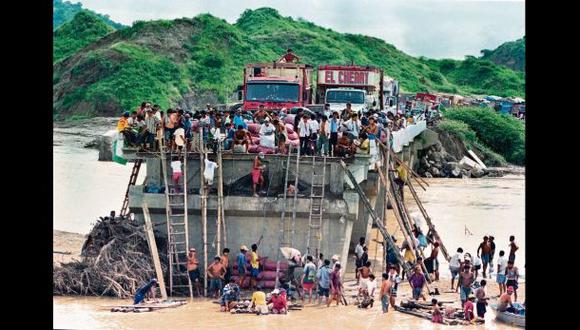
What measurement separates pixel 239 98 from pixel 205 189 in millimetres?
12986

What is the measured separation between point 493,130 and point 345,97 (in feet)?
82.0

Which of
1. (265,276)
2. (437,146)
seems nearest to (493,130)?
(437,146)


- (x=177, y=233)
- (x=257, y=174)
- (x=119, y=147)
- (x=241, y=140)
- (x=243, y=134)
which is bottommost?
(x=177, y=233)

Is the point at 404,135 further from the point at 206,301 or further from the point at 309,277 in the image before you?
the point at 206,301

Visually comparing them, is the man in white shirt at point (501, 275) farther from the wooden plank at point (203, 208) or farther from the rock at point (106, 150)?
the rock at point (106, 150)

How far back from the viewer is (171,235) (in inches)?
814

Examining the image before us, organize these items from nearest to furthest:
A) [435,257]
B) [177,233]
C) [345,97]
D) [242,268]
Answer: [242,268], [177,233], [435,257], [345,97]

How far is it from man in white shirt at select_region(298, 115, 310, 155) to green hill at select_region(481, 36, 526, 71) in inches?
3604

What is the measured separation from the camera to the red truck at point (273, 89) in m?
31.7

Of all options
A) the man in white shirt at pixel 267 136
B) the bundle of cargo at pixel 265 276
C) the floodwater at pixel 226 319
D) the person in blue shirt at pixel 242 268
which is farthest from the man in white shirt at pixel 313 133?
the floodwater at pixel 226 319

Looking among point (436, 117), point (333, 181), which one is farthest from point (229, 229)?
point (436, 117)

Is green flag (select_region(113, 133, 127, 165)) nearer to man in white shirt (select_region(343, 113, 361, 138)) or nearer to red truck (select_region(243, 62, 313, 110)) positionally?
man in white shirt (select_region(343, 113, 361, 138))

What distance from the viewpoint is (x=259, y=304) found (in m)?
18.5

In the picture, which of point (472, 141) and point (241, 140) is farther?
point (472, 141)
